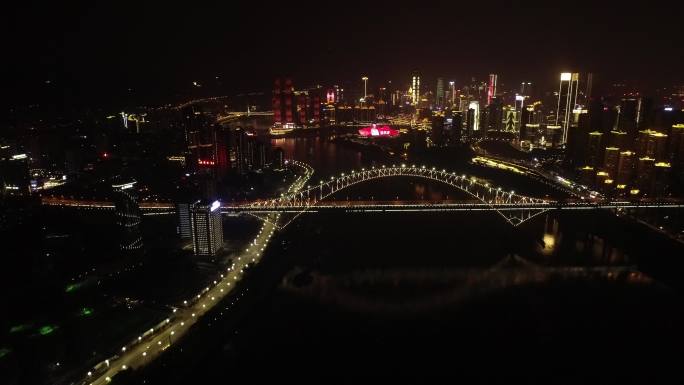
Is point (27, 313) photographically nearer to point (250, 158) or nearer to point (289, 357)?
point (289, 357)

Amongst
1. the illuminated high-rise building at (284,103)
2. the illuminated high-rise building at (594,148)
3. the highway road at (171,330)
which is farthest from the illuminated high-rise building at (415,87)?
the highway road at (171,330)

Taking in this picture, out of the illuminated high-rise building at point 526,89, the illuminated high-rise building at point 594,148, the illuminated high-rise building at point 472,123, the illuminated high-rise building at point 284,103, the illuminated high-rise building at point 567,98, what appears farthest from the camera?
the illuminated high-rise building at point 526,89

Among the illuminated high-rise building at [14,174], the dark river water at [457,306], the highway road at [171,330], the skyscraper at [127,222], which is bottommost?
the dark river water at [457,306]

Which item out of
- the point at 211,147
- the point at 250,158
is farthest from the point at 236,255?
the point at 250,158

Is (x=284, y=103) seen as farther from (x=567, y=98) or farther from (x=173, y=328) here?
(x=173, y=328)

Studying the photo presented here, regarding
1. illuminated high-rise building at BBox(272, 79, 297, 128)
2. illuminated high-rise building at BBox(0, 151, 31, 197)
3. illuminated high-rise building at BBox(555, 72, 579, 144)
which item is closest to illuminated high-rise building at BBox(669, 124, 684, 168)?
illuminated high-rise building at BBox(555, 72, 579, 144)

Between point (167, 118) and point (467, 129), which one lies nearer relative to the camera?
point (167, 118)

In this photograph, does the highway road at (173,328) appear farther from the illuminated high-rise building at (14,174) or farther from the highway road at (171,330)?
the illuminated high-rise building at (14,174)
